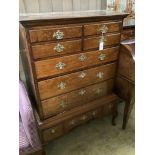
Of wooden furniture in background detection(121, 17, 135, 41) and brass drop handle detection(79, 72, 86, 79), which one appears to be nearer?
brass drop handle detection(79, 72, 86, 79)

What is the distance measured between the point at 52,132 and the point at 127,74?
3.19ft

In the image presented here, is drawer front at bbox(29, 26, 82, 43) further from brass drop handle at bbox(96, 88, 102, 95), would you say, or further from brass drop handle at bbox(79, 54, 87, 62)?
brass drop handle at bbox(96, 88, 102, 95)

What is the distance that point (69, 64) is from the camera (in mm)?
1361

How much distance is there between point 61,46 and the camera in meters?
1.24

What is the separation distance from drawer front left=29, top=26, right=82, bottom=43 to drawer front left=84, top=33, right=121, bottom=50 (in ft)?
0.40

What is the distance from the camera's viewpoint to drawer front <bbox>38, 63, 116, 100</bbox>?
4.42ft

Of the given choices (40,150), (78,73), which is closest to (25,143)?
(40,150)

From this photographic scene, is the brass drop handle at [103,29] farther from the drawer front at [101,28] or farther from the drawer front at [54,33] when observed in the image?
the drawer front at [54,33]

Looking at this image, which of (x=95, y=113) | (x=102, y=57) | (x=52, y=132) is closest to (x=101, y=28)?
(x=102, y=57)

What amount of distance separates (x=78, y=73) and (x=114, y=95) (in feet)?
1.99

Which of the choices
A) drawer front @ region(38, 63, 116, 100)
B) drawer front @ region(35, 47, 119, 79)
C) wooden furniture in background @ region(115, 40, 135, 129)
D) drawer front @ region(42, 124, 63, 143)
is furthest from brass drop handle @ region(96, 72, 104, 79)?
drawer front @ region(42, 124, 63, 143)

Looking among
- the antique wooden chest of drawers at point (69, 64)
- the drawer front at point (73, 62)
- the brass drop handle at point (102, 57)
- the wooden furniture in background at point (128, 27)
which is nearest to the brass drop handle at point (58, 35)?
the antique wooden chest of drawers at point (69, 64)
